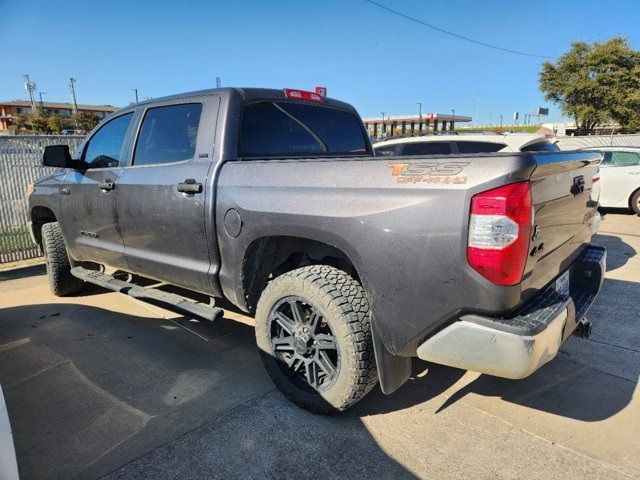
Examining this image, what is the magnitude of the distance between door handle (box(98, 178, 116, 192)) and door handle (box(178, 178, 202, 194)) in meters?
1.00

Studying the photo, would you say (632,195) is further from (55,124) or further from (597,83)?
(55,124)

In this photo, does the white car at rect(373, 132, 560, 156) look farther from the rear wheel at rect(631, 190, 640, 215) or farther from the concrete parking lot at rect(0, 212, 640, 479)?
the concrete parking lot at rect(0, 212, 640, 479)

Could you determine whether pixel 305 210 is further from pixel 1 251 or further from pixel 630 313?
pixel 1 251

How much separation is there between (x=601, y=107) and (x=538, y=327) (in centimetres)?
3512

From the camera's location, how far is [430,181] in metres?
2.05

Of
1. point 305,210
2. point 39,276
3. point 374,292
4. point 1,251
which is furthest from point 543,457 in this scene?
point 1,251

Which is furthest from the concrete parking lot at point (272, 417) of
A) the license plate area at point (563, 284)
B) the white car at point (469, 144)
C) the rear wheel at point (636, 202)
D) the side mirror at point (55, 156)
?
the rear wheel at point (636, 202)

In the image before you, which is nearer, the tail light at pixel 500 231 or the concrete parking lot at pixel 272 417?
the tail light at pixel 500 231

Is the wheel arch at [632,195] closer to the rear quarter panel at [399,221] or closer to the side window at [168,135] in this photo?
the rear quarter panel at [399,221]

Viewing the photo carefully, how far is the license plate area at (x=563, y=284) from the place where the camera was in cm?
255

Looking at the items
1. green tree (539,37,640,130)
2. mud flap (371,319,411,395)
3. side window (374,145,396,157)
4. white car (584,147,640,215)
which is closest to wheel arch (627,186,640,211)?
white car (584,147,640,215)

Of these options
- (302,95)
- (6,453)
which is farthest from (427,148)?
(6,453)

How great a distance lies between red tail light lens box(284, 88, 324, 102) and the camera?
142 inches

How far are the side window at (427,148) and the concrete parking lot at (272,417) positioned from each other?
15.0 feet
